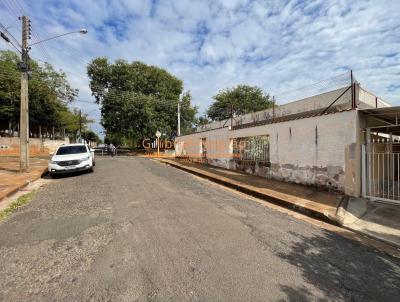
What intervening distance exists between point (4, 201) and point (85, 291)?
6108 mm

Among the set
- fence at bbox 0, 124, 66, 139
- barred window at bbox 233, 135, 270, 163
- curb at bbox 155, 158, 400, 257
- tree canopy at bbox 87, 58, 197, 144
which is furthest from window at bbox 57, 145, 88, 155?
fence at bbox 0, 124, 66, 139

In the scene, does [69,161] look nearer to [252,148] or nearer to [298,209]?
[252,148]

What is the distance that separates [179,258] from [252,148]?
997 centimetres

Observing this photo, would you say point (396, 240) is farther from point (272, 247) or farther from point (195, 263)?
point (195, 263)

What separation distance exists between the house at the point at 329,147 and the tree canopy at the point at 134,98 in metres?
17.2

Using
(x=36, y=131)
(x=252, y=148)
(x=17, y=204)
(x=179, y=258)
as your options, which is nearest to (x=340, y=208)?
(x=179, y=258)

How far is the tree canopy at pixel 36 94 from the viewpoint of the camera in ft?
93.1

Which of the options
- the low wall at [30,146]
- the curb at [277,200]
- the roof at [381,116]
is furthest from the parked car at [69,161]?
the low wall at [30,146]

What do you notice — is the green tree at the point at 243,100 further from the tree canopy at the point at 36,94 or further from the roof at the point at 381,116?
the roof at the point at 381,116

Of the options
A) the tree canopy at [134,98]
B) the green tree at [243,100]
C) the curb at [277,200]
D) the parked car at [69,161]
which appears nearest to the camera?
the curb at [277,200]

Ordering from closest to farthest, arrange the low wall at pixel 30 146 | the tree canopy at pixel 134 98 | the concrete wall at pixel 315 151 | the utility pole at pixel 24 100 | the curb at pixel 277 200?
the curb at pixel 277 200 → the concrete wall at pixel 315 151 → the utility pole at pixel 24 100 → the low wall at pixel 30 146 → the tree canopy at pixel 134 98

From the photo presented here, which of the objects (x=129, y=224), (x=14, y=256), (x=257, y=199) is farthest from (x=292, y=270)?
(x=257, y=199)

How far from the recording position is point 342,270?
354 cm

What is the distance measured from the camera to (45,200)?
7133mm
